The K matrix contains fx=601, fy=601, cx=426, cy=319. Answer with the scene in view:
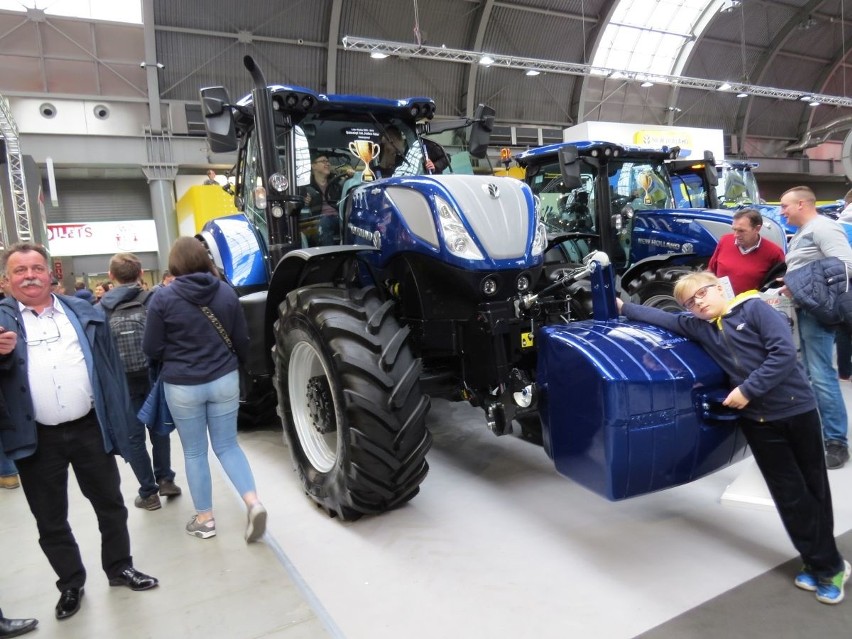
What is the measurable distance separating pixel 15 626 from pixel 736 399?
9.54 ft

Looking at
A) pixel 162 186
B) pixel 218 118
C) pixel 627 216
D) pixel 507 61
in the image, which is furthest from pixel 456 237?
pixel 162 186

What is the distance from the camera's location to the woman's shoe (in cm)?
286

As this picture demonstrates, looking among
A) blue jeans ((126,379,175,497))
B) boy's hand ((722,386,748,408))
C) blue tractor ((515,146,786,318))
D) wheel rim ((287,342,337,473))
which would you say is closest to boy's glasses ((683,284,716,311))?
boy's hand ((722,386,748,408))

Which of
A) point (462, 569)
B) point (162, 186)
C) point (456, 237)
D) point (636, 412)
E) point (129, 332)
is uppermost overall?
point (162, 186)

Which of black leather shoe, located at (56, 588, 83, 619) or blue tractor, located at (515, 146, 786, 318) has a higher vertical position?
blue tractor, located at (515, 146, 786, 318)

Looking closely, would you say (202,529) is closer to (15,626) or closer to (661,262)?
(15,626)

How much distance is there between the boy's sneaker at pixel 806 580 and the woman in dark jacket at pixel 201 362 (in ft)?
7.49

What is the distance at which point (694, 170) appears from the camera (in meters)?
7.36

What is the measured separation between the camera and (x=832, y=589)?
2.23 metres

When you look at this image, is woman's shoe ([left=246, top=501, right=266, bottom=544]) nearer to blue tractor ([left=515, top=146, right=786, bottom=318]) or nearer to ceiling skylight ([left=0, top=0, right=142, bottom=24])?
blue tractor ([left=515, top=146, right=786, bottom=318])

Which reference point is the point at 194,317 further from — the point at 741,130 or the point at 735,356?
the point at 741,130

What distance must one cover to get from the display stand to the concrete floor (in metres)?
0.03

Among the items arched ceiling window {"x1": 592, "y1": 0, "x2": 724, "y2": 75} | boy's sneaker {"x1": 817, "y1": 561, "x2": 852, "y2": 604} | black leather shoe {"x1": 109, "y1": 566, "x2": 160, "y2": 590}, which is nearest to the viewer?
boy's sneaker {"x1": 817, "y1": 561, "x2": 852, "y2": 604}

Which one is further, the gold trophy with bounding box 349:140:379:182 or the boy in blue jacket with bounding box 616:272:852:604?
the gold trophy with bounding box 349:140:379:182
